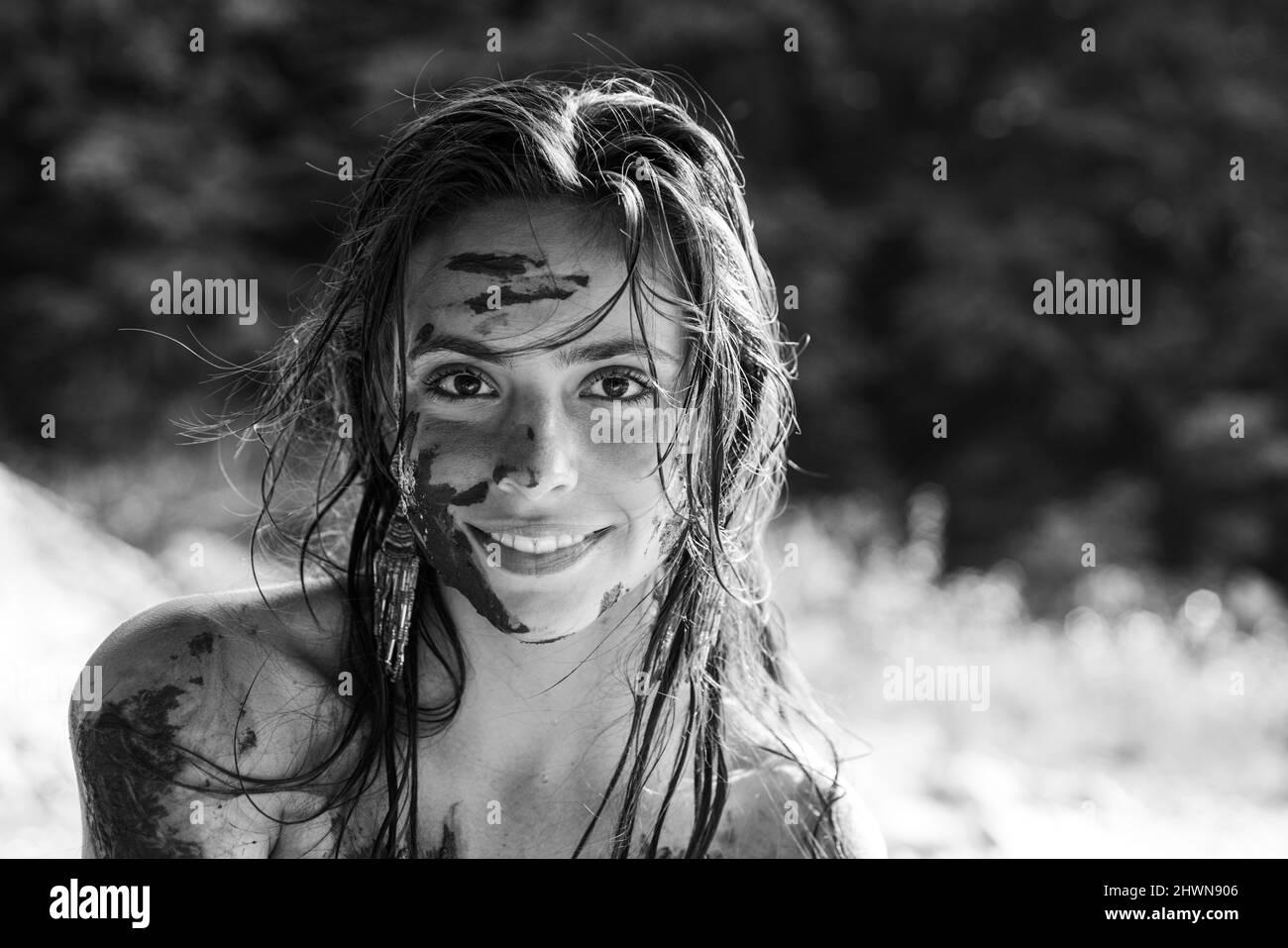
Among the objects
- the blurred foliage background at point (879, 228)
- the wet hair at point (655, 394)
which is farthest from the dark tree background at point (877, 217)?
the wet hair at point (655, 394)

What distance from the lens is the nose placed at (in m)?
1.70

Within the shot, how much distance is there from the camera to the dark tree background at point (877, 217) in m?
8.55

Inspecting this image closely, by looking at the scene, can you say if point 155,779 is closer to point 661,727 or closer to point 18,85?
point 661,727

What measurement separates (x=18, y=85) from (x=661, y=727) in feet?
27.1

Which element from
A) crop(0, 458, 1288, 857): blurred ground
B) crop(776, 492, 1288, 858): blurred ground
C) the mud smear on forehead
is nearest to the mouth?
the mud smear on forehead

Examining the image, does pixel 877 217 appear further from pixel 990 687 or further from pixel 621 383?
pixel 621 383

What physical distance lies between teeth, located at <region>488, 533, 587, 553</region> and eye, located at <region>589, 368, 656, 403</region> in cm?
19

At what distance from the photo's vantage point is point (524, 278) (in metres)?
1.76

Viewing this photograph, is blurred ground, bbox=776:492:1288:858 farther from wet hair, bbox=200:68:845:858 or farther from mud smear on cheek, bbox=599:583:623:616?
mud smear on cheek, bbox=599:583:623:616

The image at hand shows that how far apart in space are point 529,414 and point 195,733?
63 centimetres

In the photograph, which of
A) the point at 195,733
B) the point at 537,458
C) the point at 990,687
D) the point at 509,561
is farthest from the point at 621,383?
the point at 990,687

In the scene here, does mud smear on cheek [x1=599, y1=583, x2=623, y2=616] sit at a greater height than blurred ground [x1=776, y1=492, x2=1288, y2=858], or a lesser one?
greater

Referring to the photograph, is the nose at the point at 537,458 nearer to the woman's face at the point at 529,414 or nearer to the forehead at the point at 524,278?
the woman's face at the point at 529,414
